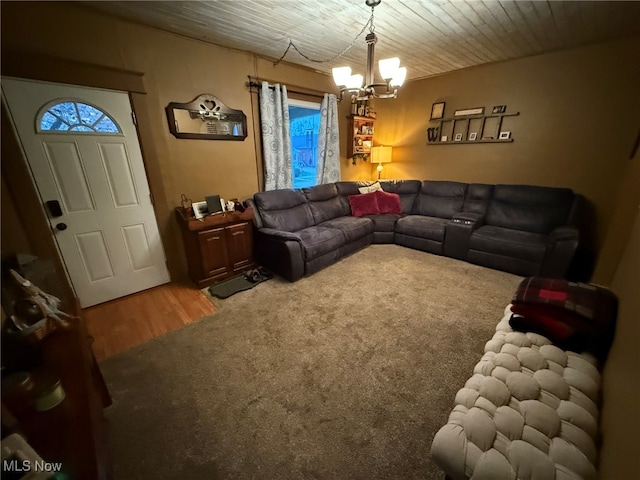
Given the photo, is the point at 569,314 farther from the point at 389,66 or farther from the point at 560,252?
the point at 389,66

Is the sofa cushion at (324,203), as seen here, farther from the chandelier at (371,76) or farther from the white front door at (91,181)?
the white front door at (91,181)

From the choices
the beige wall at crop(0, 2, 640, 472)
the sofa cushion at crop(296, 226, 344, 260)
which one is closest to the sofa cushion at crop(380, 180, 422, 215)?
the beige wall at crop(0, 2, 640, 472)

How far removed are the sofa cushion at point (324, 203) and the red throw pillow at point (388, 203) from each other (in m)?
0.57

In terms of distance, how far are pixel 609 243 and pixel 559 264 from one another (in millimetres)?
420

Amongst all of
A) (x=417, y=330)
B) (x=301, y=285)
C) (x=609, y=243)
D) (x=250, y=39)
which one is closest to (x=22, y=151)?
(x=250, y=39)

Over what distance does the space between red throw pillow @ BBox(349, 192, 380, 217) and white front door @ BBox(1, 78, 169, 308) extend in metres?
2.84

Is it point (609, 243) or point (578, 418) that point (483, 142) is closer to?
point (609, 243)

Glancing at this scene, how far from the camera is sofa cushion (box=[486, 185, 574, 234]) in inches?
126

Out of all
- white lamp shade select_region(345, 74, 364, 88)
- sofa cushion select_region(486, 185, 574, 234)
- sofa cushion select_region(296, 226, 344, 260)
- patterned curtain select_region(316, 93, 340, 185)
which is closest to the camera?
white lamp shade select_region(345, 74, 364, 88)

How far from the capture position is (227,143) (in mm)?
3203

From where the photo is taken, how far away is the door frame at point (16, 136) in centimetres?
187

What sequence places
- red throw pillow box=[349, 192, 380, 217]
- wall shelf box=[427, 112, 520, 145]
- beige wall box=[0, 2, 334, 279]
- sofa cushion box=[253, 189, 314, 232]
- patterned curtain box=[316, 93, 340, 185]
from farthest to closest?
red throw pillow box=[349, 192, 380, 217] → patterned curtain box=[316, 93, 340, 185] → wall shelf box=[427, 112, 520, 145] → sofa cushion box=[253, 189, 314, 232] → beige wall box=[0, 2, 334, 279]

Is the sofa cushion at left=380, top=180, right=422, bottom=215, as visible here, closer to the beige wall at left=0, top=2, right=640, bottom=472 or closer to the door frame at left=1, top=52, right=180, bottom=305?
the beige wall at left=0, top=2, right=640, bottom=472

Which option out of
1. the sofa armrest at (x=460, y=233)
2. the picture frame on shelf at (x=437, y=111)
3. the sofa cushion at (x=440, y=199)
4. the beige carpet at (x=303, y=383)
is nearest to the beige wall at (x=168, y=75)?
the beige carpet at (x=303, y=383)
